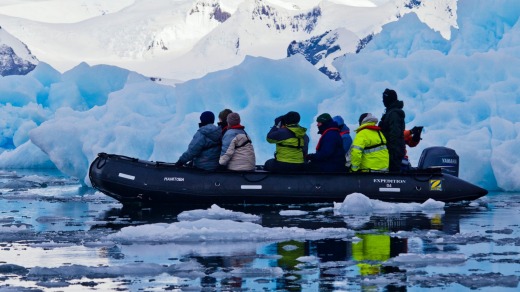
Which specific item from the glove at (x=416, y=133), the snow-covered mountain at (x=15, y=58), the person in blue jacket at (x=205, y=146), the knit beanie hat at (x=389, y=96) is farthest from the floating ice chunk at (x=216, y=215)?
the snow-covered mountain at (x=15, y=58)

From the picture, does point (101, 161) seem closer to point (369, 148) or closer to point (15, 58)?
point (369, 148)

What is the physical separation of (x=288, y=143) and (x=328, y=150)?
20.4 inches

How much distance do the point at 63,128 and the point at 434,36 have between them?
9181mm

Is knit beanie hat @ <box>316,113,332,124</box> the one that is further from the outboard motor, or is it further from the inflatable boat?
the outboard motor

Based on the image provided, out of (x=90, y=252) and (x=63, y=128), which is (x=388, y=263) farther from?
(x=63, y=128)

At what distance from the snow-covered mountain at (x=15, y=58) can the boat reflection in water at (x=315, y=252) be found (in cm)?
15059

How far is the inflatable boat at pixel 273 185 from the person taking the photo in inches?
575

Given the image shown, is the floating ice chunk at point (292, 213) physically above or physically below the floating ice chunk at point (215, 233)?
above

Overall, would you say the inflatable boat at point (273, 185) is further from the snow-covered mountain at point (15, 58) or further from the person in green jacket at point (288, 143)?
the snow-covered mountain at point (15, 58)

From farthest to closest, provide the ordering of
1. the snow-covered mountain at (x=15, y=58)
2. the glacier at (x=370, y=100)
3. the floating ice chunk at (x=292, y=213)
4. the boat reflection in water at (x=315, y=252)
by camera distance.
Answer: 1. the snow-covered mountain at (x=15, y=58)
2. the glacier at (x=370, y=100)
3. the floating ice chunk at (x=292, y=213)
4. the boat reflection in water at (x=315, y=252)

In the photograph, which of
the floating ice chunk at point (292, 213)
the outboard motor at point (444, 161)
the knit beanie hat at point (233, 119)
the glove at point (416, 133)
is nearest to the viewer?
the floating ice chunk at point (292, 213)

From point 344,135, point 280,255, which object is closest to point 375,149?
point 344,135

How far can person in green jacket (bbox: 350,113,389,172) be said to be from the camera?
1419cm

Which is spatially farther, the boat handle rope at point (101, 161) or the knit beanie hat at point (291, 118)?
the boat handle rope at point (101, 161)
